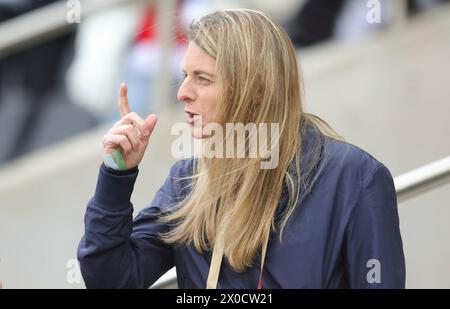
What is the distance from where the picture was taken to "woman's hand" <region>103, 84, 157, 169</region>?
2.40 meters

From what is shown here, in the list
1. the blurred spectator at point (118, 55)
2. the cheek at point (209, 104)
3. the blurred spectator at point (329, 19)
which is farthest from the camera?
the blurred spectator at point (329, 19)

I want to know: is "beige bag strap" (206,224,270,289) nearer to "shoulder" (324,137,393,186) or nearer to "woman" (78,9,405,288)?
"woman" (78,9,405,288)

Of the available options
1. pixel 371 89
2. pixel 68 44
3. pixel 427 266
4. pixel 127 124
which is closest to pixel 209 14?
pixel 127 124

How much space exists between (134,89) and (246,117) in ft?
9.31

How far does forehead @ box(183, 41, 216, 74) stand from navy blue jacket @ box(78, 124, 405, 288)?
25cm

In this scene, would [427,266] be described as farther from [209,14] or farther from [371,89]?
[209,14]

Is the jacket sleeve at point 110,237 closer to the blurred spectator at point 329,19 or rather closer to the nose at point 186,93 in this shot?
the nose at point 186,93

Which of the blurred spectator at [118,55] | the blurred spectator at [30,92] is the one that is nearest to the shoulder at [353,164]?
the blurred spectator at [118,55]

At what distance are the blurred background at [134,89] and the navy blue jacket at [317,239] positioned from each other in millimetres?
2122

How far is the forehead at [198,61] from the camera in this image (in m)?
2.43

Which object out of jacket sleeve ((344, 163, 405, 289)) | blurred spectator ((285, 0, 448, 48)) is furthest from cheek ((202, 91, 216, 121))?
blurred spectator ((285, 0, 448, 48))

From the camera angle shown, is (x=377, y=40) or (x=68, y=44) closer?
(x=377, y=40)

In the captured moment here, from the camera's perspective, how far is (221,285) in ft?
7.83
